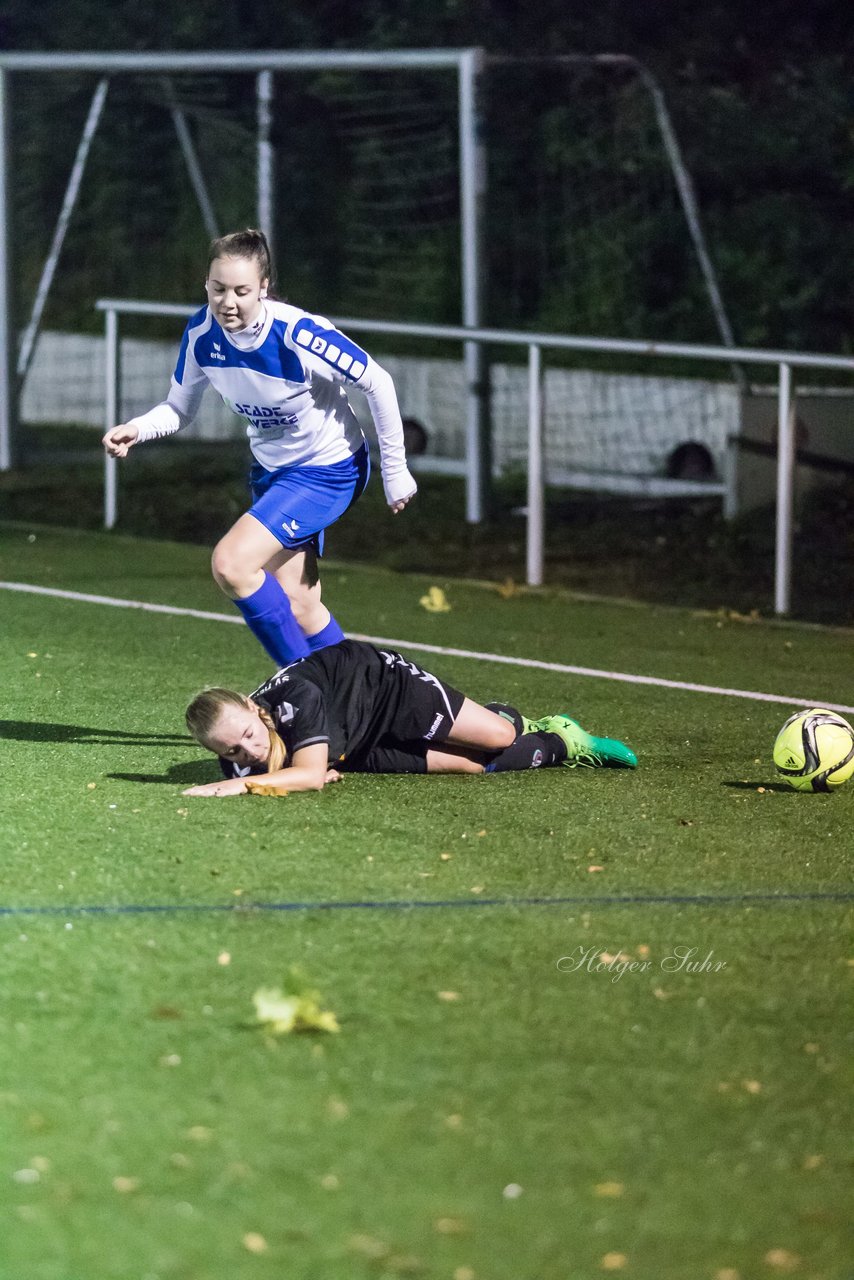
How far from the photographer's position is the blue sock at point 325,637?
21.3 feet

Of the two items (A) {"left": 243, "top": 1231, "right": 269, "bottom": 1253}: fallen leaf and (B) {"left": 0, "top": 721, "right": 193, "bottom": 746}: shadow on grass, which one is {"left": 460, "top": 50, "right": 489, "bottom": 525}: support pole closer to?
(B) {"left": 0, "top": 721, "right": 193, "bottom": 746}: shadow on grass

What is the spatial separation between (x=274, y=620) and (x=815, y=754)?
5.86ft

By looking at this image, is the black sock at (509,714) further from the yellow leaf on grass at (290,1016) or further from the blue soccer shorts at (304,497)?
the yellow leaf on grass at (290,1016)

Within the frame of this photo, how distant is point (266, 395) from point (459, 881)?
203cm

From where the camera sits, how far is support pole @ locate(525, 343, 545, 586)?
34.6 feet

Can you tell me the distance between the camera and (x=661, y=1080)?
12.2 feet

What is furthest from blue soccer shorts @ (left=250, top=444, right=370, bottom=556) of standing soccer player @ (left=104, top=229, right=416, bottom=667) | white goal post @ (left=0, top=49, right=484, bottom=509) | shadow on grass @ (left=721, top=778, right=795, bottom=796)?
white goal post @ (left=0, top=49, right=484, bottom=509)

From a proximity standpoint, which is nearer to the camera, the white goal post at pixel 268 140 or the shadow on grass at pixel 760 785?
the shadow on grass at pixel 760 785

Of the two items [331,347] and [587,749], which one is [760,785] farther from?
[331,347]

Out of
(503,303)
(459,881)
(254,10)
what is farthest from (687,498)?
(254,10)

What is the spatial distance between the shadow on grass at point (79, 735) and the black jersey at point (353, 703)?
2.77ft

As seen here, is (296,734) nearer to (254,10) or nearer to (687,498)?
(687,498)

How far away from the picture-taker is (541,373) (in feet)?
34.8

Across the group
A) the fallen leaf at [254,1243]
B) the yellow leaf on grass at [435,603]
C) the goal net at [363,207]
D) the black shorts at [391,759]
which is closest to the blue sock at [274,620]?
the black shorts at [391,759]
